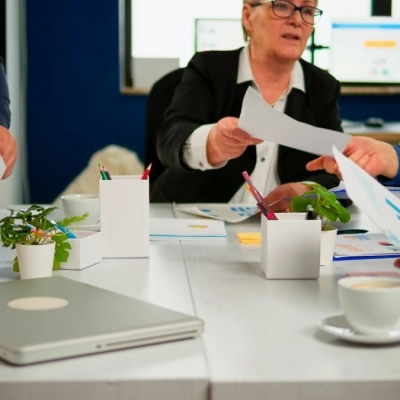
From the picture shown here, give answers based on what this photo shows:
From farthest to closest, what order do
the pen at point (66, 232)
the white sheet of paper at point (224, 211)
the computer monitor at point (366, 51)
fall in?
the computer monitor at point (366, 51) → the white sheet of paper at point (224, 211) → the pen at point (66, 232)

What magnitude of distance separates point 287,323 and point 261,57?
1608 mm

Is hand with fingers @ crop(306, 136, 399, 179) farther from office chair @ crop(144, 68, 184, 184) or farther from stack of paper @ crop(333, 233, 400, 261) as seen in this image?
office chair @ crop(144, 68, 184, 184)

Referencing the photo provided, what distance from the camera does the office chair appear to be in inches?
97.6

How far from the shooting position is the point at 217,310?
0.97 metres

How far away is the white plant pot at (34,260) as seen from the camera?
1107 mm

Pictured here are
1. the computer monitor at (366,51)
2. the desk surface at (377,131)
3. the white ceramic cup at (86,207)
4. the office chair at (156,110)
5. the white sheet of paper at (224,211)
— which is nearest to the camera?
the white ceramic cup at (86,207)

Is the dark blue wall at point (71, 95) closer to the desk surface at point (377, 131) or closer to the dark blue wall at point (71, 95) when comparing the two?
the dark blue wall at point (71, 95)

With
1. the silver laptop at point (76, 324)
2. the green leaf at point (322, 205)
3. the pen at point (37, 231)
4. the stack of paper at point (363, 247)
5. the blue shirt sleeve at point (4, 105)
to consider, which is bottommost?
the stack of paper at point (363, 247)

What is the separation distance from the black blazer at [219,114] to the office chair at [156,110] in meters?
0.06

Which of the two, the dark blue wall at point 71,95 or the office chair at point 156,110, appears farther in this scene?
the dark blue wall at point 71,95

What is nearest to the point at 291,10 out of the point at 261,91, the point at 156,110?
the point at 261,91

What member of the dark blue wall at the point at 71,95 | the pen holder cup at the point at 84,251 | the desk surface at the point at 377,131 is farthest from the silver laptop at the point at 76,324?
the dark blue wall at the point at 71,95

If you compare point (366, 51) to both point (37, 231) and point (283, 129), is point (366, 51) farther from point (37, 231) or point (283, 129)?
point (37, 231)

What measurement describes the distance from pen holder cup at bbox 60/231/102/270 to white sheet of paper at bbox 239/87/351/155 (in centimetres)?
30
